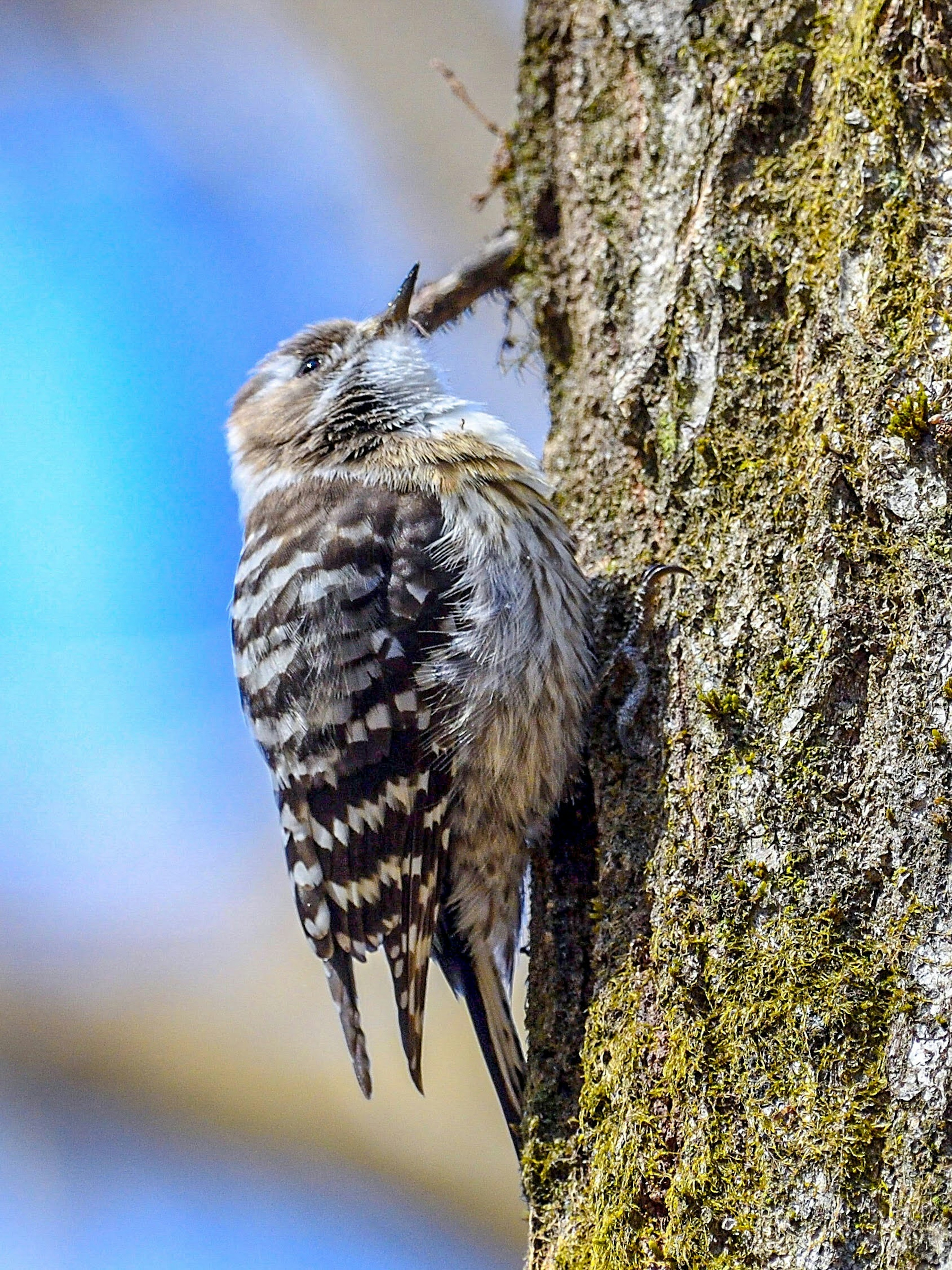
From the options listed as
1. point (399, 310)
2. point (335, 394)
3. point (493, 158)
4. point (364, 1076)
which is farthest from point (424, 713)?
point (493, 158)

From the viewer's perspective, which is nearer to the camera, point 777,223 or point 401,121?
point 777,223

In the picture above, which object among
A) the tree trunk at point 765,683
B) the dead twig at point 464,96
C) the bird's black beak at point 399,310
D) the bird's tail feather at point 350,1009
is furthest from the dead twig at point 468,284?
the bird's tail feather at point 350,1009

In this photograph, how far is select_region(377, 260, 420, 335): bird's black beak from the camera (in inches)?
153

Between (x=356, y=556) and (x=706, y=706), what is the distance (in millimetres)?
1104

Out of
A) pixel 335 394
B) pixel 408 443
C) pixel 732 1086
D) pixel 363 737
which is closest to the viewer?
pixel 732 1086

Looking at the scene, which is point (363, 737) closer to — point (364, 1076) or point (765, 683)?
point (364, 1076)

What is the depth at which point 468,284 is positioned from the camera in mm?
3855

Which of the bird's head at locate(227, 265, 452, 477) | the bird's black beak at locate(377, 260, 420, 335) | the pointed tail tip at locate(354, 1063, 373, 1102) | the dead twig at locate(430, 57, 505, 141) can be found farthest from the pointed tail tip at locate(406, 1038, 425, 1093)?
the dead twig at locate(430, 57, 505, 141)

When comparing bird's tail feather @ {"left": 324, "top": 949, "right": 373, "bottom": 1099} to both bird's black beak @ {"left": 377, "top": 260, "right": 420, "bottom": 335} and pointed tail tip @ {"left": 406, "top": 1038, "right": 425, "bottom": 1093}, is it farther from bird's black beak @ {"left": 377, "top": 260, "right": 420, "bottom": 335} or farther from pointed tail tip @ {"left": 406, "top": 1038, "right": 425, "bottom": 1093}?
bird's black beak @ {"left": 377, "top": 260, "right": 420, "bottom": 335}

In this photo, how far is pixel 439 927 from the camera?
3.18m

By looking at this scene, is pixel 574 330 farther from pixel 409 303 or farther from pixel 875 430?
pixel 875 430

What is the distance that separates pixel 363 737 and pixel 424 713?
16 centimetres

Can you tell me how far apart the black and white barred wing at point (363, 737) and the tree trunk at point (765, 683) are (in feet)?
1.14

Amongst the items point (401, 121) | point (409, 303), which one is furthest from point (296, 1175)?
point (401, 121)
